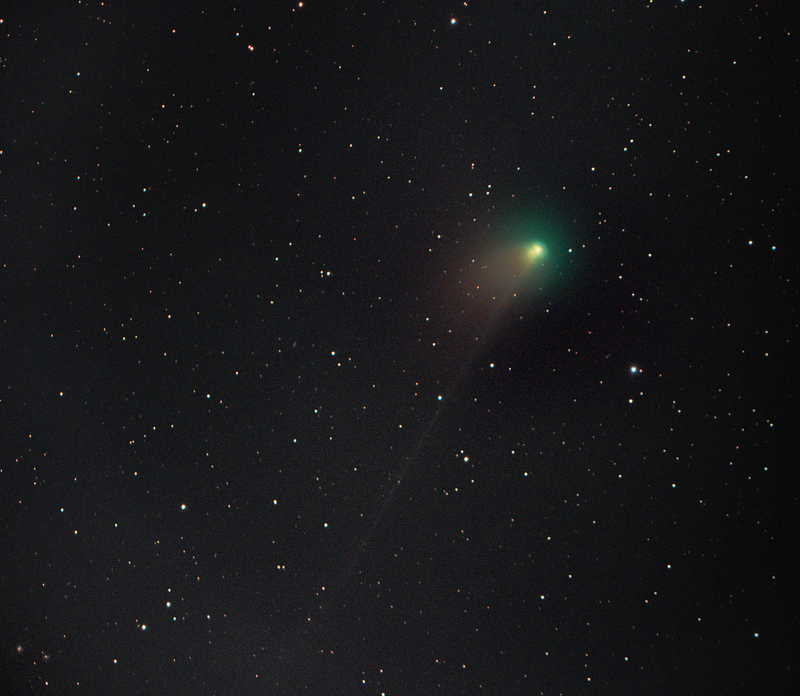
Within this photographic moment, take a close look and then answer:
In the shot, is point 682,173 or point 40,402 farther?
point 40,402

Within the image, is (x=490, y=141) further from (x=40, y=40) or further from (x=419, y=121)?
(x=40, y=40)

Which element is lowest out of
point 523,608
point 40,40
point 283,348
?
point 523,608

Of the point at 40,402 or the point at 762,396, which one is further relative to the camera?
the point at 40,402

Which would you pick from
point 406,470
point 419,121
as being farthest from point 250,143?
point 406,470

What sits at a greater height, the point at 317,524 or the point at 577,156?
the point at 577,156

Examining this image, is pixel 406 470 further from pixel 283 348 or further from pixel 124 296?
pixel 124 296

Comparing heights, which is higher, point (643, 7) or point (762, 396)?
point (643, 7)

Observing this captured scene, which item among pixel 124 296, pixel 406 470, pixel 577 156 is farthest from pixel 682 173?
pixel 124 296
